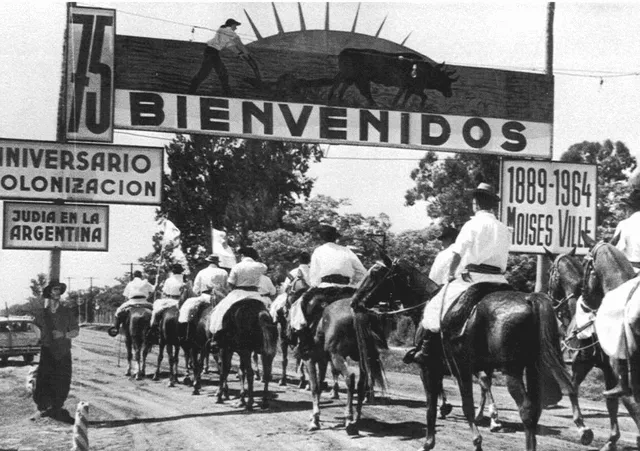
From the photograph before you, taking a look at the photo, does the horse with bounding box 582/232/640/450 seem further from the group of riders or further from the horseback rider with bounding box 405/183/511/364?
the horseback rider with bounding box 405/183/511/364

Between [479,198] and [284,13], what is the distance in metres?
7.34

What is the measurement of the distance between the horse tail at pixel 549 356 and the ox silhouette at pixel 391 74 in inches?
315

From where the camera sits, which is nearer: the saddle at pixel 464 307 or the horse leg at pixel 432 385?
the saddle at pixel 464 307

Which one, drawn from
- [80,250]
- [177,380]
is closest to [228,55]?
[80,250]

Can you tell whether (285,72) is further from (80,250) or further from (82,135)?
(80,250)

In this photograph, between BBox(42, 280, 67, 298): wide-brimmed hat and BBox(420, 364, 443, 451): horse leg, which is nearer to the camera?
BBox(420, 364, 443, 451): horse leg

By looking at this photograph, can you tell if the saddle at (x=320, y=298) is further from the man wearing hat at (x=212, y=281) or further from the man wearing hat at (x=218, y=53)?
the man wearing hat at (x=212, y=281)

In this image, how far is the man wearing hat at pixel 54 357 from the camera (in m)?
13.0

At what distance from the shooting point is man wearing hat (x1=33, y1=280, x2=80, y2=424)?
42.7 ft

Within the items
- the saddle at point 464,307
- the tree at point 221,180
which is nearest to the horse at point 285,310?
the saddle at point 464,307

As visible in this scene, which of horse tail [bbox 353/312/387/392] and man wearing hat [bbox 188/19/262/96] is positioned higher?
man wearing hat [bbox 188/19/262/96]

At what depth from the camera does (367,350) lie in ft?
35.1

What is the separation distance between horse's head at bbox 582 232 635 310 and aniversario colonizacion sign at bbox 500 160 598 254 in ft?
22.3

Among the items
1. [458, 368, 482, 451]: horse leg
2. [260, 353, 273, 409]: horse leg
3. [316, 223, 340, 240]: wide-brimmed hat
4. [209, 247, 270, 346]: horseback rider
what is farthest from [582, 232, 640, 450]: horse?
[209, 247, 270, 346]: horseback rider
